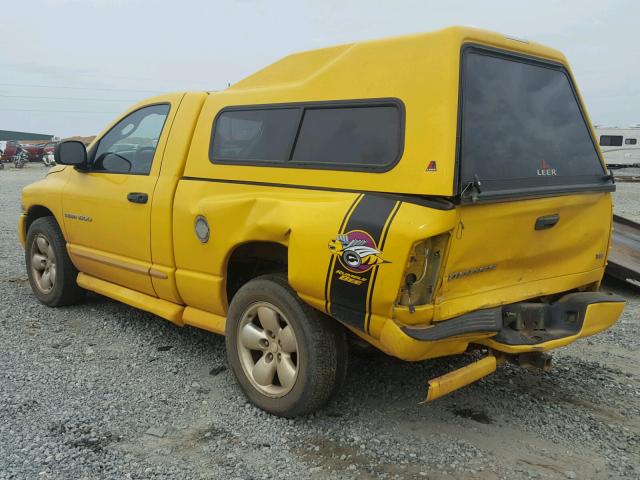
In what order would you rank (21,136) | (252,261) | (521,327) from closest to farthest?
1. (521,327)
2. (252,261)
3. (21,136)

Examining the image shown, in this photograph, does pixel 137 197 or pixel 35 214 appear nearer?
pixel 137 197

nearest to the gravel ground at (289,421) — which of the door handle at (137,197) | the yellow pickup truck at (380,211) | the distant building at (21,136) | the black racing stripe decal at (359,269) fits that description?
the yellow pickup truck at (380,211)

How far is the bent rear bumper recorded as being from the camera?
2867mm

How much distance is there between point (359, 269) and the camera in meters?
2.86

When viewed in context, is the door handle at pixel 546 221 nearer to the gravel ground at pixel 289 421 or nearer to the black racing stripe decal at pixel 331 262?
the black racing stripe decal at pixel 331 262

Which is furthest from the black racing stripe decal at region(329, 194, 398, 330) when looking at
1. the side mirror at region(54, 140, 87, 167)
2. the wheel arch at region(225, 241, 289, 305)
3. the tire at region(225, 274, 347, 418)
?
the side mirror at region(54, 140, 87, 167)

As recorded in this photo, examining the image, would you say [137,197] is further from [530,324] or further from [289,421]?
[530,324]

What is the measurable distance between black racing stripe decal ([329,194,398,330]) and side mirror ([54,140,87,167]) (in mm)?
2850

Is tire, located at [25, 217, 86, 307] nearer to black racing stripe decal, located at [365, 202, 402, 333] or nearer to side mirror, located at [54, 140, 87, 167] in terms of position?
side mirror, located at [54, 140, 87, 167]

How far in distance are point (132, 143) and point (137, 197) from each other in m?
0.59

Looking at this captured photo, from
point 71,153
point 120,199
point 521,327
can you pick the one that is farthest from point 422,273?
point 71,153

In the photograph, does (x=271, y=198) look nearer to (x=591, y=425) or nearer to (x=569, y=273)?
(x=569, y=273)

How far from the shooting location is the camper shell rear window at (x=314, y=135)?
309 centimetres

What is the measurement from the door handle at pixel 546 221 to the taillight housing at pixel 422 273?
2.40 ft
